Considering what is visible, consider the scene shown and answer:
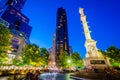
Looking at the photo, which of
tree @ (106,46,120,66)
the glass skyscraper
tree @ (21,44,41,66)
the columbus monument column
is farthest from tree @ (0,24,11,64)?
the glass skyscraper

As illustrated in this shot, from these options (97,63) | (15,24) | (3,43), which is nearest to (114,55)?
(97,63)

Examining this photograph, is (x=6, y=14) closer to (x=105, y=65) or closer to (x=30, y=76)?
(x=105, y=65)

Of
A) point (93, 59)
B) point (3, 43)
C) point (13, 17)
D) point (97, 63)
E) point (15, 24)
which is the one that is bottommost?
point (97, 63)

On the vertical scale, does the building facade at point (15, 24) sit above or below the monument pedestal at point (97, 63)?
above

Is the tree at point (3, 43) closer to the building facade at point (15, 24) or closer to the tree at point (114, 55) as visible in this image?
the tree at point (114, 55)

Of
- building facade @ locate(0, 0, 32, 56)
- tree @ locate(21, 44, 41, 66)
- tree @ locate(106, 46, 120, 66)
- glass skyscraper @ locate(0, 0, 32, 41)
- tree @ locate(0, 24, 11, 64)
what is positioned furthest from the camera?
glass skyscraper @ locate(0, 0, 32, 41)

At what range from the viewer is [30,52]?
53.8 meters

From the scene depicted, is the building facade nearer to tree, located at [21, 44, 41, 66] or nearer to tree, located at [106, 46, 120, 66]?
tree, located at [21, 44, 41, 66]

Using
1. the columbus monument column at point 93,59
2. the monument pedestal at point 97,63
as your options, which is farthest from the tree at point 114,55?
the monument pedestal at point 97,63

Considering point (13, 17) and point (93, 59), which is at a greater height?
point (13, 17)

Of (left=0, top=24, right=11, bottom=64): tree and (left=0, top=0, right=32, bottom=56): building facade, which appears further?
(left=0, top=0, right=32, bottom=56): building facade

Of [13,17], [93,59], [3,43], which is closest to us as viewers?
[3,43]

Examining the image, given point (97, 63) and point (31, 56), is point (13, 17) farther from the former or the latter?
Result: point (97, 63)

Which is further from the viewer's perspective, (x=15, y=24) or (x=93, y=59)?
(x=15, y=24)
